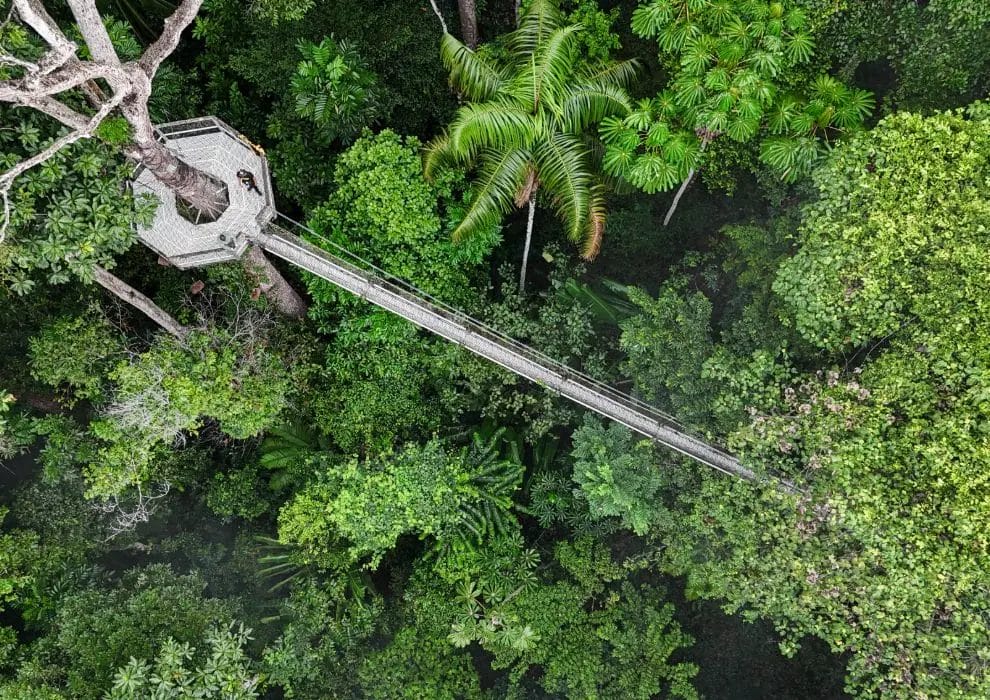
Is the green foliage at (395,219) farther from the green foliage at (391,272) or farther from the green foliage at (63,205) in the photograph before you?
the green foliage at (63,205)

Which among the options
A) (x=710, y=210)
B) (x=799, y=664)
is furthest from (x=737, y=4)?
(x=799, y=664)

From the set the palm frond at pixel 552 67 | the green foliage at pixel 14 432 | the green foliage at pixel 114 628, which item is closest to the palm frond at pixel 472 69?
the palm frond at pixel 552 67

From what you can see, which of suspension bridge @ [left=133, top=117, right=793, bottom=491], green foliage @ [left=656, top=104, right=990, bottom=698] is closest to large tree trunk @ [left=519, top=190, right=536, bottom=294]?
suspension bridge @ [left=133, top=117, right=793, bottom=491]

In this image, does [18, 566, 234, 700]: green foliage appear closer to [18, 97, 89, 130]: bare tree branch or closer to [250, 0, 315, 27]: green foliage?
[18, 97, 89, 130]: bare tree branch

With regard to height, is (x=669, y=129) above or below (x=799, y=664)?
above

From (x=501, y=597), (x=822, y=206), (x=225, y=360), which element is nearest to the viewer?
(x=822, y=206)

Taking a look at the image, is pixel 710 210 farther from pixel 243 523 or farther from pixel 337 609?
pixel 243 523
